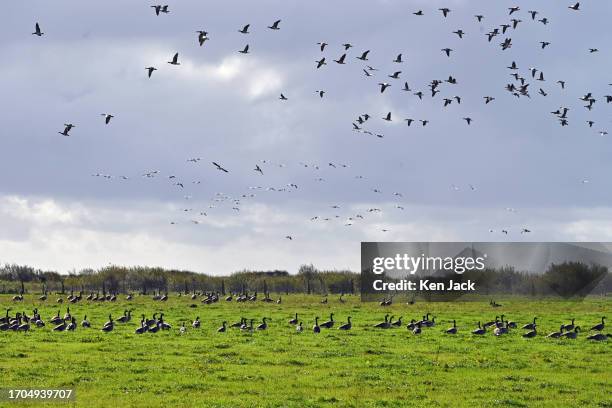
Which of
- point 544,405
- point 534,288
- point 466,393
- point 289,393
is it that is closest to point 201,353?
point 289,393

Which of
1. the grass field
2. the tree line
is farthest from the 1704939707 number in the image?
the tree line

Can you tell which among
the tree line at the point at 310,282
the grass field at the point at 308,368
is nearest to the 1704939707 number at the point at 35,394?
the grass field at the point at 308,368

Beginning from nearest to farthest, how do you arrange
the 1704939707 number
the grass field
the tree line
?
the 1704939707 number → the grass field → the tree line

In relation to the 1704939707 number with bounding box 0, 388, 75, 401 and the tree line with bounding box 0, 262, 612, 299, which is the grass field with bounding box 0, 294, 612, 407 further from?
the tree line with bounding box 0, 262, 612, 299

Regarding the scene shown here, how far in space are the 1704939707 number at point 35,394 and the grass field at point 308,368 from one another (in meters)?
0.53

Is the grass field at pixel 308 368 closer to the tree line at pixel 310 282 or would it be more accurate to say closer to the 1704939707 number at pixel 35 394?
the 1704939707 number at pixel 35 394

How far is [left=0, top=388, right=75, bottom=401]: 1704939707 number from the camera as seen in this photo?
28266 mm

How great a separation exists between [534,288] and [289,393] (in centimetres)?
11209

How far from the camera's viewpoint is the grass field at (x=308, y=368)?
28.8 metres

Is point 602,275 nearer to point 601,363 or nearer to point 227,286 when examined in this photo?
point 227,286

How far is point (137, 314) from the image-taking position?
237 feet

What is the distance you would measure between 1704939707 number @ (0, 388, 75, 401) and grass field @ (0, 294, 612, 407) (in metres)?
0.53


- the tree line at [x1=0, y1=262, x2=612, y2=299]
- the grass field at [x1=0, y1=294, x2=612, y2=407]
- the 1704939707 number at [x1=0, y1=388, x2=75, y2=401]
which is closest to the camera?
the 1704939707 number at [x1=0, y1=388, x2=75, y2=401]

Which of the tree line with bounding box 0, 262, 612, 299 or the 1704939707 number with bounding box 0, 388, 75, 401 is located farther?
the tree line with bounding box 0, 262, 612, 299
